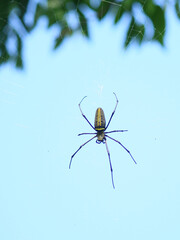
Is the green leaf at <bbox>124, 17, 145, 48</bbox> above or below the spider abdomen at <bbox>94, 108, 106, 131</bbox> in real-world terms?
above

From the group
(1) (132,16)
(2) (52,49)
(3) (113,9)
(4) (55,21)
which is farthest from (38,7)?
(1) (132,16)

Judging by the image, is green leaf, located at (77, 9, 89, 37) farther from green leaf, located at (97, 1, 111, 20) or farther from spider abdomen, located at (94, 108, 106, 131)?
spider abdomen, located at (94, 108, 106, 131)

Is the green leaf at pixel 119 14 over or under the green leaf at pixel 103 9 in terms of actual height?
under

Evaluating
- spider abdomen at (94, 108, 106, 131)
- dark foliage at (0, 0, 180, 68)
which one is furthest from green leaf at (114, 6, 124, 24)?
spider abdomen at (94, 108, 106, 131)

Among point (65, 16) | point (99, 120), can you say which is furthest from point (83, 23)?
point (99, 120)

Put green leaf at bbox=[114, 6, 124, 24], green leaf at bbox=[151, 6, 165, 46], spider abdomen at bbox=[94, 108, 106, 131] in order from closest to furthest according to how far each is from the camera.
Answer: green leaf at bbox=[151, 6, 165, 46]
green leaf at bbox=[114, 6, 124, 24]
spider abdomen at bbox=[94, 108, 106, 131]

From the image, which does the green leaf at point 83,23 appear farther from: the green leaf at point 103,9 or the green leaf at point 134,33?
the green leaf at point 134,33

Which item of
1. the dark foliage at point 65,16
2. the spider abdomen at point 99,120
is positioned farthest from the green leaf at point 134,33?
the spider abdomen at point 99,120

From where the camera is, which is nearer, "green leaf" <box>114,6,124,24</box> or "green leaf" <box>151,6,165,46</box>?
"green leaf" <box>151,6,165,46</box>

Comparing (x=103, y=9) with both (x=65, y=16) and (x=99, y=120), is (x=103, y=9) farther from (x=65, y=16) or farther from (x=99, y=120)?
(x=99, y=120)

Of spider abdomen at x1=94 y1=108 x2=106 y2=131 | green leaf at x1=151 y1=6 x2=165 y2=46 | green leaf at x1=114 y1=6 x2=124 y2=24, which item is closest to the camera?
green leaf at x1=151 y1=6 x2=165 y2=46
